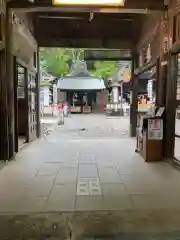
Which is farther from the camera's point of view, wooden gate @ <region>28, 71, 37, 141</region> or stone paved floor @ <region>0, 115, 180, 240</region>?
wooden gate @ <region>28, 71, 37, 141</region>

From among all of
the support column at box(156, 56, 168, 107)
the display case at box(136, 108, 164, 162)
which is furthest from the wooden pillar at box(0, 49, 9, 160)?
the support column at box(156, 56, 168, 107)

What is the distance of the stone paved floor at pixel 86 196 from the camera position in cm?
326

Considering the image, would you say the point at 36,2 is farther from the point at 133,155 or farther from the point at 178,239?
the point at 178,239

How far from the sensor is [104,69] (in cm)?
3080

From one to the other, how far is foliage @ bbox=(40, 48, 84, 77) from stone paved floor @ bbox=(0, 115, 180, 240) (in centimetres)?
2187

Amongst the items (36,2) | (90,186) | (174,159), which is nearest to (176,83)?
(174,159)

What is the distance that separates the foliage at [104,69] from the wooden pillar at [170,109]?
23.3m

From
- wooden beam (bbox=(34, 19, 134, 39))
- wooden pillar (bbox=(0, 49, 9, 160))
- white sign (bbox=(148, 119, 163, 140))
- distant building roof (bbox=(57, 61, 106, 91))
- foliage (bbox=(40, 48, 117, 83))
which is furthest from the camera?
distant building roof (bbox=(57, 61, 106, 91))

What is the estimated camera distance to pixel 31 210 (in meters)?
3.71

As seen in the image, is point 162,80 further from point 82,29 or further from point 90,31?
point 82,29

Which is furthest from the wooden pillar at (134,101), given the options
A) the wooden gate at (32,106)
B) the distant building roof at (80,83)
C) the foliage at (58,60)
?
the distant building roof at (80,83)

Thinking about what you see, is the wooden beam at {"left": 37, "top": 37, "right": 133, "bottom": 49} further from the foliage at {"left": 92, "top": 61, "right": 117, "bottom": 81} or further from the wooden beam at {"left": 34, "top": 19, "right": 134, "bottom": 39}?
the foliage at {"left": 92, "top": 61, "right": 117, "bottom": 81}

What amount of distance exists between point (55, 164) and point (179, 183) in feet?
8.44

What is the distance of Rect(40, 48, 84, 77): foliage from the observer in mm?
28094
